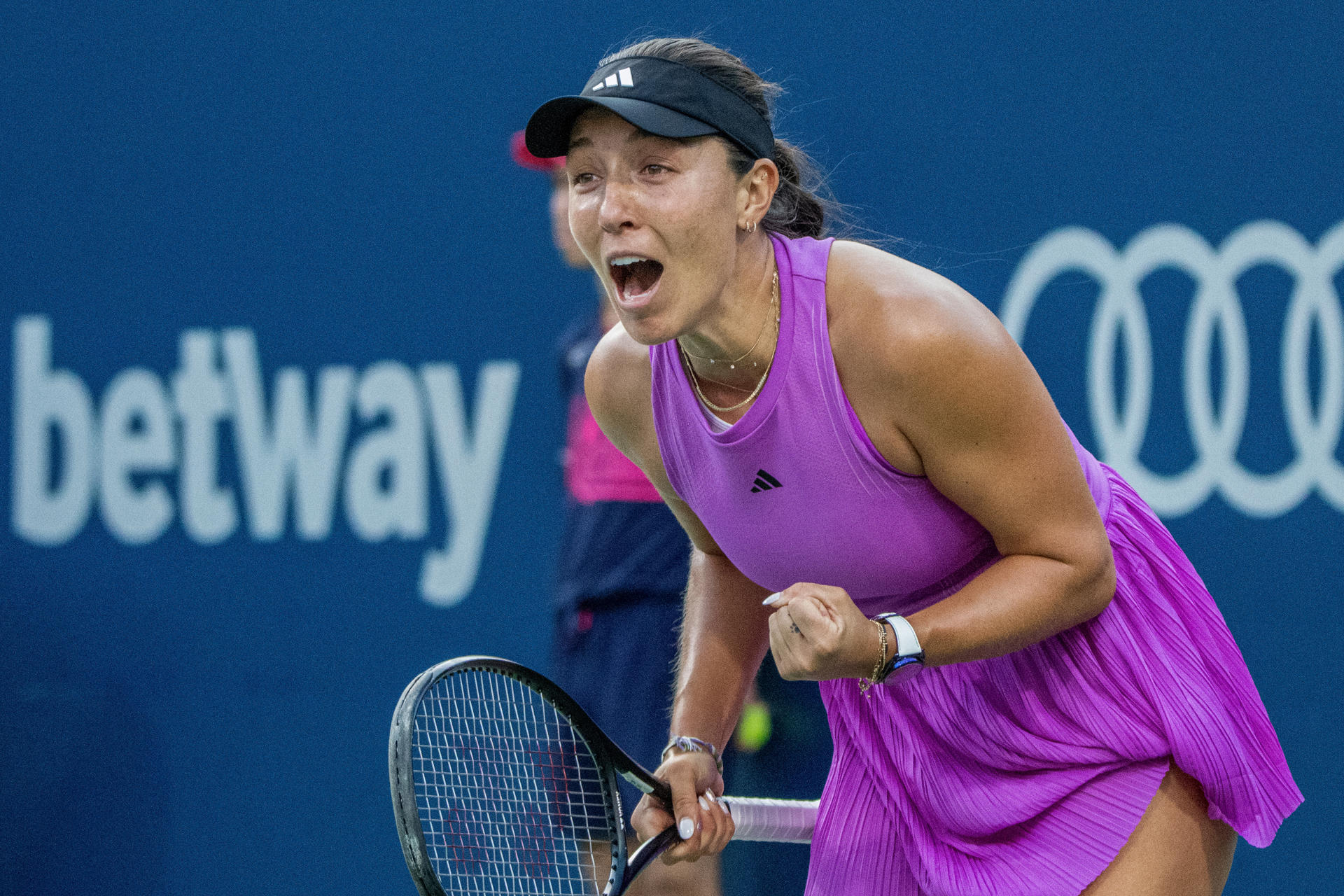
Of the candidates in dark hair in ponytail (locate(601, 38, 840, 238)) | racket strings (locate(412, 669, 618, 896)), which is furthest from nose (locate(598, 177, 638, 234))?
racket strings (locate(412, 669, 618, 896))

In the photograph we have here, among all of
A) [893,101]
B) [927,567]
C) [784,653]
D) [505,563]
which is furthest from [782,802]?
[893,101]

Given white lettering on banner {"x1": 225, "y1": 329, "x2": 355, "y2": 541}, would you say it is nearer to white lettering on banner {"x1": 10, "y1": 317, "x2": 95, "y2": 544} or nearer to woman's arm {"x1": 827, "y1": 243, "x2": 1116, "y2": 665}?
white lettering on banner {"x1": 10, "y1": 317, "x2": 95, "y2": 544}

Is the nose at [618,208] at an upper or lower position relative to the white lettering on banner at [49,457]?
upper

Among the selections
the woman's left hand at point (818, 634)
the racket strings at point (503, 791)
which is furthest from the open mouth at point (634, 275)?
the racket strings at point (503, 791)

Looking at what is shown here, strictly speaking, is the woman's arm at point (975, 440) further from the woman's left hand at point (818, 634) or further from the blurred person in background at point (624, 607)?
the blurred person in background at point (624, 607)

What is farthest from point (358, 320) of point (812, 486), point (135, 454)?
point (812, 486)

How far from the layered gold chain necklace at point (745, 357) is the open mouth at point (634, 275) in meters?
0.12

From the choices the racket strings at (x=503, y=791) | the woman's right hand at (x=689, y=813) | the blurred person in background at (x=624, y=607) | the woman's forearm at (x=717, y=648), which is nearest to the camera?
the woman's right hand at (x=689, y=813)

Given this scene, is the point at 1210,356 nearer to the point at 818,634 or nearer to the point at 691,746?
the point at 691,746

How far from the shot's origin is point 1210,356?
9.50 ft

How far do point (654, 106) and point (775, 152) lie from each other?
0.72 ft

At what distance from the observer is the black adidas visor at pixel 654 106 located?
134 centimetres

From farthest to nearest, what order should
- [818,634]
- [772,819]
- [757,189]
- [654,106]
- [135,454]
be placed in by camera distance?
[135,454] < [772,819] < [757,189] < [654,106] < [818,634]

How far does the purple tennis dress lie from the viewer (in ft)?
4.62
